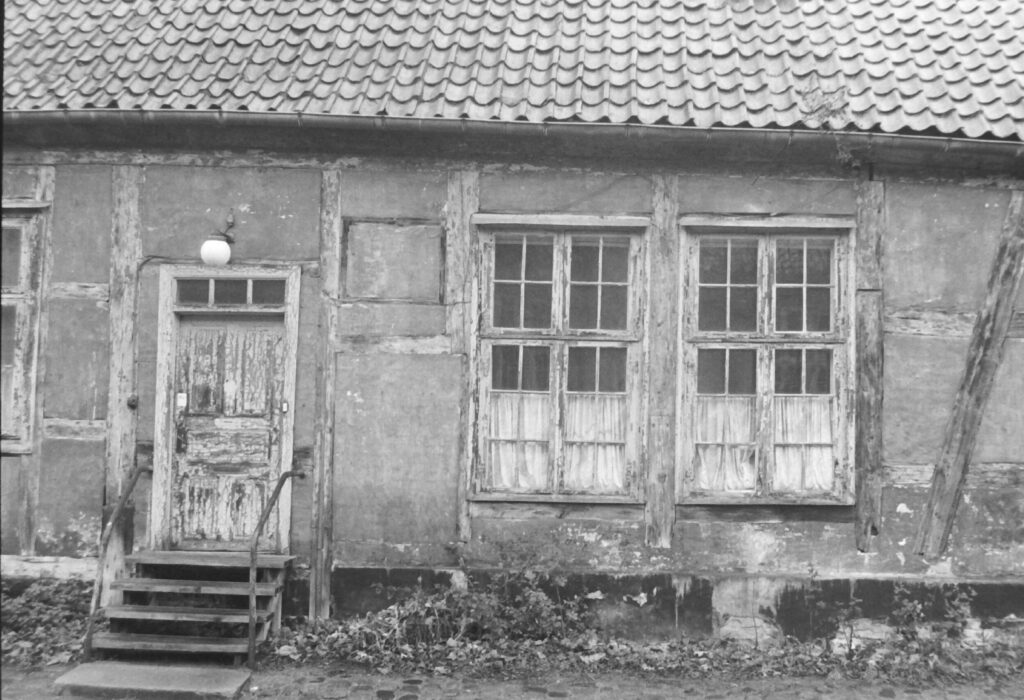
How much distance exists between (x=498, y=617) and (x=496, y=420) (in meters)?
1.34

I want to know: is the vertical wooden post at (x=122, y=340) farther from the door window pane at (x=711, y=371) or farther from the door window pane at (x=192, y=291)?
the door window pane at (x=711, y=371)

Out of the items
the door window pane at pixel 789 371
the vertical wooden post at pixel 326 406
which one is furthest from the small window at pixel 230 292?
the door window pane at pixel 789 371

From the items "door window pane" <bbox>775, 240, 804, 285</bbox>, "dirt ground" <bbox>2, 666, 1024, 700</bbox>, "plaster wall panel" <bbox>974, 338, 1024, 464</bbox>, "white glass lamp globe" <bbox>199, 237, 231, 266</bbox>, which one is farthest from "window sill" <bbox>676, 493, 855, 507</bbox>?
"white glass lamp globe" <bbox>199, 237, 231, 266</bbox>

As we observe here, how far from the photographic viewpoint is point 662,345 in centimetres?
597

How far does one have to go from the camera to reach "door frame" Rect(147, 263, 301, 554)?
5961 millimetres

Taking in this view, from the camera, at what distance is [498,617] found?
18.4ft

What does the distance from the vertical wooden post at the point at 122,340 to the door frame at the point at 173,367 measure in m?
0.19

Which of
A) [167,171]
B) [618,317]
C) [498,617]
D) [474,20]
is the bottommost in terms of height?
[498,617]

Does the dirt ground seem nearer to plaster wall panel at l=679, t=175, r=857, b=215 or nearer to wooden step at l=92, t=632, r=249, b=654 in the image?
wooden step at l=92, t=632, r=249, b=654

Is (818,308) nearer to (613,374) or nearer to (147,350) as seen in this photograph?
(613,374)

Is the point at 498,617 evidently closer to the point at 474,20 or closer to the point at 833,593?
the point at 833,593

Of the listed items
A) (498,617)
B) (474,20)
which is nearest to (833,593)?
(498,617)

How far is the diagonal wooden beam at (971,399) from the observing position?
5781mm

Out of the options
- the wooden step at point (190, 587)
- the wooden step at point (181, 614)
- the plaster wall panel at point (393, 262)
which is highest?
the plaster wall panel at point (393, 262)
